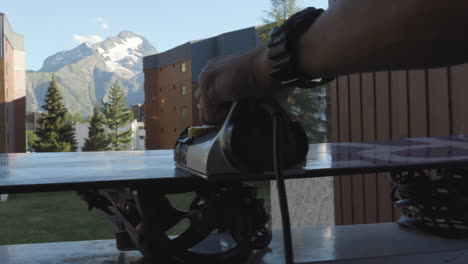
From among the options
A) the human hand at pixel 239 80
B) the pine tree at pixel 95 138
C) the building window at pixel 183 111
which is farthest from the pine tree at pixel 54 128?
the human hand at pixel 239 80

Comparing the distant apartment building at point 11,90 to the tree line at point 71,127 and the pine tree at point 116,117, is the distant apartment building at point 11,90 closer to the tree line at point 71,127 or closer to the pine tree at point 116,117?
the tree line at point 71,127

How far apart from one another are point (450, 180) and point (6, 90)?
744 inches

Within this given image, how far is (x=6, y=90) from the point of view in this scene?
17406 mm

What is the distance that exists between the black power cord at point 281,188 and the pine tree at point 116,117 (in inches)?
1317

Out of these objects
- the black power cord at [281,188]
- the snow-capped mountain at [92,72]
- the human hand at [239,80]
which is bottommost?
the black power cord at [281,188]

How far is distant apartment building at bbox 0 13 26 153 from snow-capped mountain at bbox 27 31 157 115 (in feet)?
350

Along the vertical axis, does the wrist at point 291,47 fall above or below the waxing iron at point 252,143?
above

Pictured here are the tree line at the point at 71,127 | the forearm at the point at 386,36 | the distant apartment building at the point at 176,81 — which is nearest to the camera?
the forearm at the point at 386,36

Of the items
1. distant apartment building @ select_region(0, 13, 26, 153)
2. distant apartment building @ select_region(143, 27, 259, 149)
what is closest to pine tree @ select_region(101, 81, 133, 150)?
distant apartment building @ select_region(143, 27, 259, 149)

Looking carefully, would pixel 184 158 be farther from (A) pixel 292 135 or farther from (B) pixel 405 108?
(B) pixel 405 108

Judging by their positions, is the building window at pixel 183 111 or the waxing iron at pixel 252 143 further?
the building window at pixel 183 111

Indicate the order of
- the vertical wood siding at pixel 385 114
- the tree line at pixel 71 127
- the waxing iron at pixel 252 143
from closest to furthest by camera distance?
the waxing iron at pixel 252 143
the vertical wood siding at pixel 385 114
the tree line at pixel 71 127

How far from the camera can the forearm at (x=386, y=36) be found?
1.11 ft

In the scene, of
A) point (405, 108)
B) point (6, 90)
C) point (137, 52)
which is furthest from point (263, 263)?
point (137, 52)
